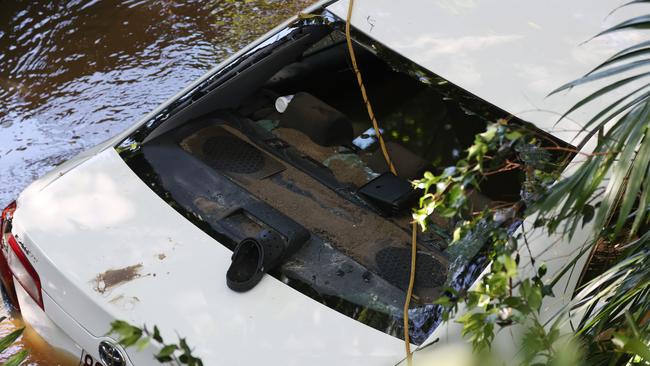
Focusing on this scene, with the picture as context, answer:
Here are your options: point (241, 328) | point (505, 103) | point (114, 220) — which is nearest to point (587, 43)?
point (505, 103)

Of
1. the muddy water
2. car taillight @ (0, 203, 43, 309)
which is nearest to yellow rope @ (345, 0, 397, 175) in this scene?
car taillight @ (0, 203, 43, 309)

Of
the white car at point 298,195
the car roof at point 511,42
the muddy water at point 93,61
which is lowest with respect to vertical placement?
the muddy water at point 93,61

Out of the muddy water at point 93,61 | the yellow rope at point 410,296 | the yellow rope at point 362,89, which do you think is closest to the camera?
the yellow rope at point 410,296

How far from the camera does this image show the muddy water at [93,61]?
4367mm

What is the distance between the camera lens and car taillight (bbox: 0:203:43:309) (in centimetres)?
255

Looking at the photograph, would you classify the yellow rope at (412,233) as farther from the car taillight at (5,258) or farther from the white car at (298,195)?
the car taillight at (5,258)

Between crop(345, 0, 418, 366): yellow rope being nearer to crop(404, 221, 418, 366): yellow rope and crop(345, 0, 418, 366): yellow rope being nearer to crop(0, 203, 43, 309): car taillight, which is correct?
crop(404, 221, 418, 366): yellow rope

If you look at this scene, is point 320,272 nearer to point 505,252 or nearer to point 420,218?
point 420,218

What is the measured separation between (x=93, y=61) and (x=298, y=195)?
2.47 m

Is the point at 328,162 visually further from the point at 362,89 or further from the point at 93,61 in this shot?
the point at 93,61

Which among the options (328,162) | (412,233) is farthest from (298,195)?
(412,233)

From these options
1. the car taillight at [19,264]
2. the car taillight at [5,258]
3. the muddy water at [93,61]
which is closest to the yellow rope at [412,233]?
the car taillight at [19,264]

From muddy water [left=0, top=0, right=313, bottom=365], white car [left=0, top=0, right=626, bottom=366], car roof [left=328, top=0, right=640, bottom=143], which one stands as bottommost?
muddy water [left=0, top=0, right=313, bottom=365]

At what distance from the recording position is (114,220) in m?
2.64
